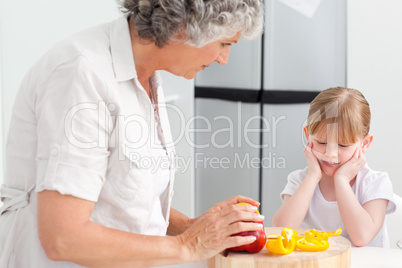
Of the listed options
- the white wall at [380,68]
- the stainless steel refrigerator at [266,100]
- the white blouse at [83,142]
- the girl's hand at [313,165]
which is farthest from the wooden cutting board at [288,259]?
the white wall at [380,68]

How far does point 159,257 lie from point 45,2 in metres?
1.01

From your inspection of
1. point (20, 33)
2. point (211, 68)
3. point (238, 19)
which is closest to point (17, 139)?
point (238, 19)

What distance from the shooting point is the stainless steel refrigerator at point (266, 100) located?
8.52 ft

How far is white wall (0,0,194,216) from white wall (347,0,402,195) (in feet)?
4.95

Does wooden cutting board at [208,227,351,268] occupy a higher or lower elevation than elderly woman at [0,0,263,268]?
lower

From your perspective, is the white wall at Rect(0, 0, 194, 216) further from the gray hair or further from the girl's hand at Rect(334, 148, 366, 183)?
the girl's hand at Rect(334, 148, 366, 183)

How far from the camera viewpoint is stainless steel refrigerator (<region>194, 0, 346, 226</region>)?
2.60 meters

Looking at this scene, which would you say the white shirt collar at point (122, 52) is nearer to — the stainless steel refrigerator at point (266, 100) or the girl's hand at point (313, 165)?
the girl's hand at point (313, 165)

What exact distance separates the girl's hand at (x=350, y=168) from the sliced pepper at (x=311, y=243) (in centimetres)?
44

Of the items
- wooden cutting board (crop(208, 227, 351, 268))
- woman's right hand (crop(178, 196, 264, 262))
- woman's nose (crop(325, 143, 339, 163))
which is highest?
woman's nose (crop(325, 143, 339, 163))

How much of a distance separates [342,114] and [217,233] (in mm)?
736

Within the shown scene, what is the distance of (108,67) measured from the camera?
108 centimetres

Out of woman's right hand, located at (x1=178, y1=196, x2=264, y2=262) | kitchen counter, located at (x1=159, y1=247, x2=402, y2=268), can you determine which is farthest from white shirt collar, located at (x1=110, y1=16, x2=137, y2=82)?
kitchen counter, located at (x1=159, y1=247, x2=402, y2=268)

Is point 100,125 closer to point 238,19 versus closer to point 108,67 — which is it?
point 108,67
